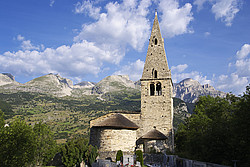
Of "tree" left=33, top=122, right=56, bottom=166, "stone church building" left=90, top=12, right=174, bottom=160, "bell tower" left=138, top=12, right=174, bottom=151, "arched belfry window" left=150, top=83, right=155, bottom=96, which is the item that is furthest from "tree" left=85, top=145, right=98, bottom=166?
"arched belfry window" left=150, top=83, right=155, bottom=96

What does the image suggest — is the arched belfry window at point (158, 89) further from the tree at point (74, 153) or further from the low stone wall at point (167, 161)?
the tree at point (74, 153)

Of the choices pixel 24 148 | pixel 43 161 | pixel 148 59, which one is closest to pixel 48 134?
A: pixel 43 161

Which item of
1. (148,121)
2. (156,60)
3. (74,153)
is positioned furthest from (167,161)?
(156,60)

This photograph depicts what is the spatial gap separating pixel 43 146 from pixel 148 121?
695 inches

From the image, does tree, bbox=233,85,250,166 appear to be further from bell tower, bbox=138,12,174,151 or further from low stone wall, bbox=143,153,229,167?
bell tower, bbox=138,12,174,151

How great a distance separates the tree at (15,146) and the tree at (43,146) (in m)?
6.77

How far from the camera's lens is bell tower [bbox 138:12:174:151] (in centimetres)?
3095

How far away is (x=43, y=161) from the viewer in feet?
109

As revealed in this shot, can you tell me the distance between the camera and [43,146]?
33969 millimetres

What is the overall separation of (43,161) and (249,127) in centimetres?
2980

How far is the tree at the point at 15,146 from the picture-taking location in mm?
22561

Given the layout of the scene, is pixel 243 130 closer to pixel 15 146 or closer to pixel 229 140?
pixel 229 140

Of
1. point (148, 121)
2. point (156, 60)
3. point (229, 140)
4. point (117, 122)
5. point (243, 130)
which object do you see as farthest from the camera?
point (156, 60)

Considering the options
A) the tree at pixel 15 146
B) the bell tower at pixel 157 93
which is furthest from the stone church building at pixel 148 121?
the tree at pixel 15 146
